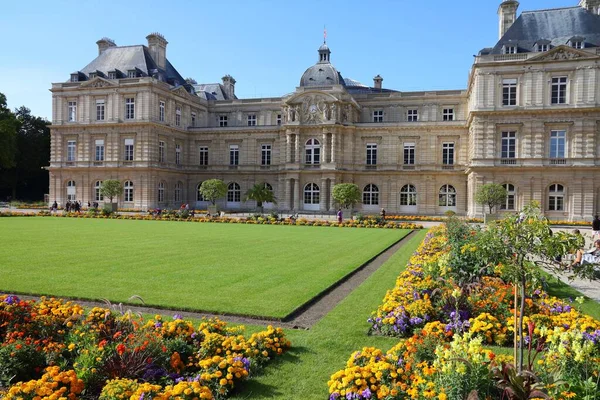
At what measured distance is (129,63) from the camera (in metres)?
52.1

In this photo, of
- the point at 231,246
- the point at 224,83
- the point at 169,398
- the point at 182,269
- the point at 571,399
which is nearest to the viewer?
the point at 571,399

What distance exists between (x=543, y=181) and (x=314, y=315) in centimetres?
3611

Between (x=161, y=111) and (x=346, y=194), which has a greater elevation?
(x=161, y=111)

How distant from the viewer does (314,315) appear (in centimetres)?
998

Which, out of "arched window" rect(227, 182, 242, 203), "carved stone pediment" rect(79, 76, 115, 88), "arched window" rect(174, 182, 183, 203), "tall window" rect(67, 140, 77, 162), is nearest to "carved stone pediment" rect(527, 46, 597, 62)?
"arched window" rect(227, 182, 242, 203)

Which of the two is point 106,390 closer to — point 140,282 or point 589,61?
point 140,282

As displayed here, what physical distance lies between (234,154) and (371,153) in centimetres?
1555

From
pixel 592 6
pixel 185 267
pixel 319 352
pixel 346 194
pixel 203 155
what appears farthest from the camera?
pixel 203 155

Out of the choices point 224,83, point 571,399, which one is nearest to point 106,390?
point 571,399

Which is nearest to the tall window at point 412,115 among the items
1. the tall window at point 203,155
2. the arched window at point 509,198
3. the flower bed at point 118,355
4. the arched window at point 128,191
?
the arched window at point 509,198

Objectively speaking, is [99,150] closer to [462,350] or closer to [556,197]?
[556,197]

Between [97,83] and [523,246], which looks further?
[97,83]

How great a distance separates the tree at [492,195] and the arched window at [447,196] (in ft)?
29.1

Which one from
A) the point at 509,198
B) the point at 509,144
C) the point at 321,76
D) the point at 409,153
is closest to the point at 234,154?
the point at 321,76
